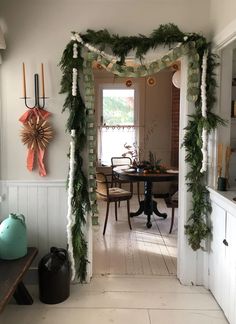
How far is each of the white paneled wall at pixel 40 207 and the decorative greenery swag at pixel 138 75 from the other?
0.64 feet

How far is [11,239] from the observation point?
2523 mm

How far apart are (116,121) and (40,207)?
404 cm

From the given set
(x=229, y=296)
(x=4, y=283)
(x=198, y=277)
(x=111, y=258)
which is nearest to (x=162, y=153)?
(x=111, y=258)

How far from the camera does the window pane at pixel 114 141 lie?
6.74m

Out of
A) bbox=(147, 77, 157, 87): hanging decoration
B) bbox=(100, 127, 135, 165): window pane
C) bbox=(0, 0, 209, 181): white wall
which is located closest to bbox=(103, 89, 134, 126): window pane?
bbox=(100, 127, 135, 165): window pane

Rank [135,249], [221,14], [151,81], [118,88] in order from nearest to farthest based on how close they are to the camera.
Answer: [221,14], [135,249], [151,81], [118,88]

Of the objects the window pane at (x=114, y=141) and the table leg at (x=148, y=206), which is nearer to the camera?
the table leg at (x=148, y=206)

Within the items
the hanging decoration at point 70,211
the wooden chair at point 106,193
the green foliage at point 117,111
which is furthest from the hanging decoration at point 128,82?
the hanging decoration at point 70,211

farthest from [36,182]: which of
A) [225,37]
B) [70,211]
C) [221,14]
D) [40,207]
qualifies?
[221,14]

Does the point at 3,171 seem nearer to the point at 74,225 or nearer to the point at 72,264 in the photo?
the point at 74,225

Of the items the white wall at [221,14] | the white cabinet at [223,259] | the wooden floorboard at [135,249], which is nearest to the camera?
the white cabinet at [223,259]

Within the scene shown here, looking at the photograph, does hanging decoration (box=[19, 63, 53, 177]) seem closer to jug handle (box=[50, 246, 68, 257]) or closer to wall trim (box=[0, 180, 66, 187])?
wall trim (box=[0, 180, 66, 187])

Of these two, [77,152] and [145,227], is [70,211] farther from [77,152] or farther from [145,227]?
[145,227]

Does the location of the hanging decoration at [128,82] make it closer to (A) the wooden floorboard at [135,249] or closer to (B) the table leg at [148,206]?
(B) the table leg at [148,206]
